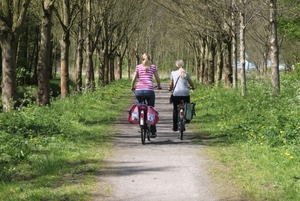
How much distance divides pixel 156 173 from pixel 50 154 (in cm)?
236

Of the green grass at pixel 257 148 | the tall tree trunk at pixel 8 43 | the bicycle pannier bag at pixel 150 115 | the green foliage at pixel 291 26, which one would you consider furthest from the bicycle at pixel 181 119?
the green foliage at pixel 291 26

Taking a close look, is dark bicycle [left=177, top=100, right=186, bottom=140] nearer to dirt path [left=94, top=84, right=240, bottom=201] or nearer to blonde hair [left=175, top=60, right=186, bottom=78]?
dirt path [left=94, top=84, right=240, bottom=201]

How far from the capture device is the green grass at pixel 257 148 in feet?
22.9

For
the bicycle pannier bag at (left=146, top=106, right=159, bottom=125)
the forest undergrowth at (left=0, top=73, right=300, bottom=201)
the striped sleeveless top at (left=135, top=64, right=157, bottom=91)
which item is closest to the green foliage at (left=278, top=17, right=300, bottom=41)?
the forest undergrowth at (left=0, top=73, right=300, bottom=201)

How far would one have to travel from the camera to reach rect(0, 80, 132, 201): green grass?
6.82 m

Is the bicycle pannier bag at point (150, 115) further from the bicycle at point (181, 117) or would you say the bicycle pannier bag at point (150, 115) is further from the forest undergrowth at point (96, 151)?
the forest undergrowth at point (96, 151)

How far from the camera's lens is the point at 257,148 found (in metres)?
9.76

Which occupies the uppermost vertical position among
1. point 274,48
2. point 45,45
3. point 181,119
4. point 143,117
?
point 45,45

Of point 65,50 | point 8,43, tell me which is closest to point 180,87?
point 8,43

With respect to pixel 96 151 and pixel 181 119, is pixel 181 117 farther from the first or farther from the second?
pixel 96 151

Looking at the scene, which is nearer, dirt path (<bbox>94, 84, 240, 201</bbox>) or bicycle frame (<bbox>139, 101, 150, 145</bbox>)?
dirt path (<bbox>94, 84, 240, 201</bbox>)

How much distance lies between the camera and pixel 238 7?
799 inches

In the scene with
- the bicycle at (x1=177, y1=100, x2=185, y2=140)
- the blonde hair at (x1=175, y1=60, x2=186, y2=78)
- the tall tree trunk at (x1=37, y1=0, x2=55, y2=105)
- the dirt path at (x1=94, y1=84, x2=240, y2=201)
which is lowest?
the dirt path at (x1=94, y1=84, x2=240, y2=201)

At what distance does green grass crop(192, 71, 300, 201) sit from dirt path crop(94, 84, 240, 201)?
38 centimetres
